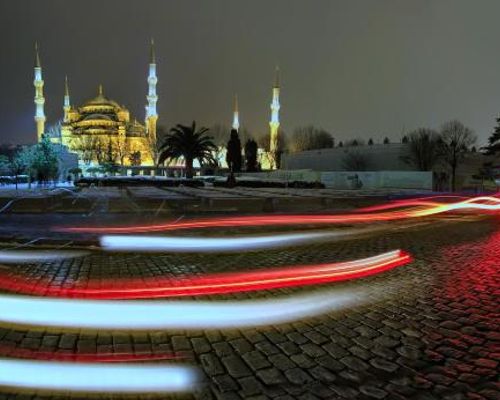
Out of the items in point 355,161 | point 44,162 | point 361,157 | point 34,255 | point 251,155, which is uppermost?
point 251,155

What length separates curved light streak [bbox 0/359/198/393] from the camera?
12.9ft

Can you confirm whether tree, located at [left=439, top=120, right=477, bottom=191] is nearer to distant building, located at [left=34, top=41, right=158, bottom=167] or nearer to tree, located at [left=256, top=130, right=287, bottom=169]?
tree, located at [left=256, top=130, right=287, bottom=169]

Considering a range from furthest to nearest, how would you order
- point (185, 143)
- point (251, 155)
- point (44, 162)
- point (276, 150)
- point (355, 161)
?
point (276, 150), point (251, 155), point (355, 161), point (185, 143), point (44, 162)

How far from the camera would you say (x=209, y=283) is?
754cm

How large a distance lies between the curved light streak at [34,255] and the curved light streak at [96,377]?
5.65m

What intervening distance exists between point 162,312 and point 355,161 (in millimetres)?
72895

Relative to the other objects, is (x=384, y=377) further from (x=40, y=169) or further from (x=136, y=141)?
(x=136, y=141)

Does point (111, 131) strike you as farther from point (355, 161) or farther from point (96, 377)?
point (96, 377)

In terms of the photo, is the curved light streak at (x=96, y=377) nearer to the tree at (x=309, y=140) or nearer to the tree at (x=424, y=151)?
the tree at (x=424, y=151)

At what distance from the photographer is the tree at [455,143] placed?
2616 inches

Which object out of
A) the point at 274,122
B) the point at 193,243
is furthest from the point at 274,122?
the point at 193,243

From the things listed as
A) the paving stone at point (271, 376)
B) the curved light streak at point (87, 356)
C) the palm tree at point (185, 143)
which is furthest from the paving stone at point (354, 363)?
the palm tree at point (185, 143)

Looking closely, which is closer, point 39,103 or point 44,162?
point 44,162

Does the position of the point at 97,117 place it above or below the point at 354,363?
above
